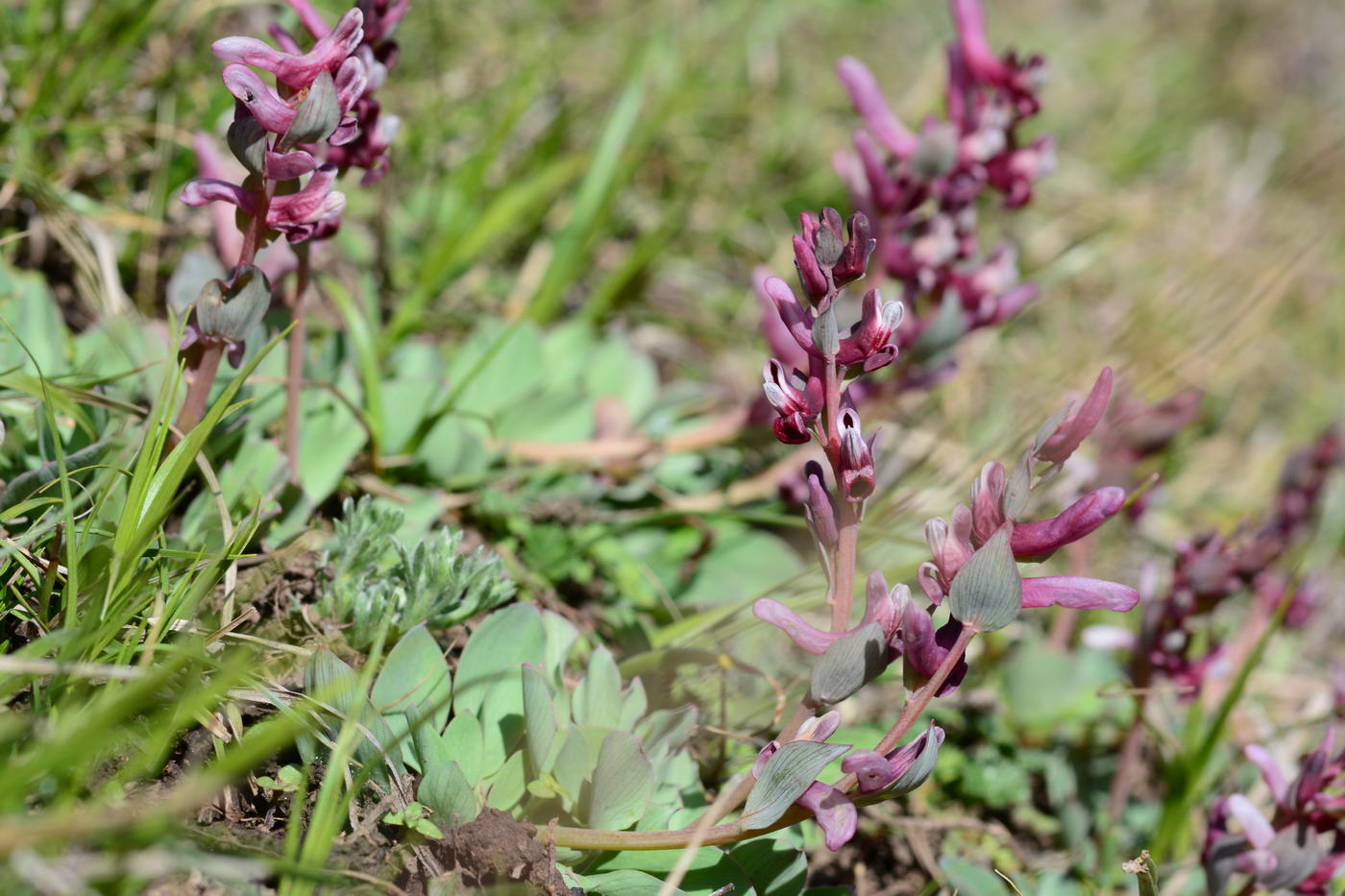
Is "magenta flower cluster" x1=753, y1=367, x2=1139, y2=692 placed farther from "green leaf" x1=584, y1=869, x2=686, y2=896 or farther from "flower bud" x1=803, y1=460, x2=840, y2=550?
"green leaf" x1=584, y1=869, x2=686, y2=896

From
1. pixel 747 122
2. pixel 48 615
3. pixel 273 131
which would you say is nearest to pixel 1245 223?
pixel 747 122

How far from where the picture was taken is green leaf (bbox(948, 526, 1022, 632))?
140 cm

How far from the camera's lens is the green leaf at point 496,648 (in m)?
1.83

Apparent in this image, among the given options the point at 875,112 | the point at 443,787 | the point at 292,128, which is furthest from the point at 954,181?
the point at 443,787

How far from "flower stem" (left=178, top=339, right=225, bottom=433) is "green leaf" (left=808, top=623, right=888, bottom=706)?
1138 millimetres

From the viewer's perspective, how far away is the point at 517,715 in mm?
1841

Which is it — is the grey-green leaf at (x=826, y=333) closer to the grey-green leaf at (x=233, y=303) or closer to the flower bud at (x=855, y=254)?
the flower bud at (x=855, y=254)

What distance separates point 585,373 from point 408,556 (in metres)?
1.25

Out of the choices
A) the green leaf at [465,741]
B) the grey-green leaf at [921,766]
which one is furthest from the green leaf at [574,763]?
the grey-green leaf at [921,766]

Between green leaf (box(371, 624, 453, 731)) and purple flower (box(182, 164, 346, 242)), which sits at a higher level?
purple flower (box(182, 164, 346, 242))

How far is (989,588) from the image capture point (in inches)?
55.7

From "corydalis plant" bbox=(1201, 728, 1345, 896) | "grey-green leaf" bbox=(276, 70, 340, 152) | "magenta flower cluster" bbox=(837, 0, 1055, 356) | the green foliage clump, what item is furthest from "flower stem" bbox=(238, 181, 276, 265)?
"corydalis plant" bbox=(1201, 728, 1345, 896)

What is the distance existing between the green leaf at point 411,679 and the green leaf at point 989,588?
84cm

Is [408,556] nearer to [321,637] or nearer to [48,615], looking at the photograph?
[321,637]
